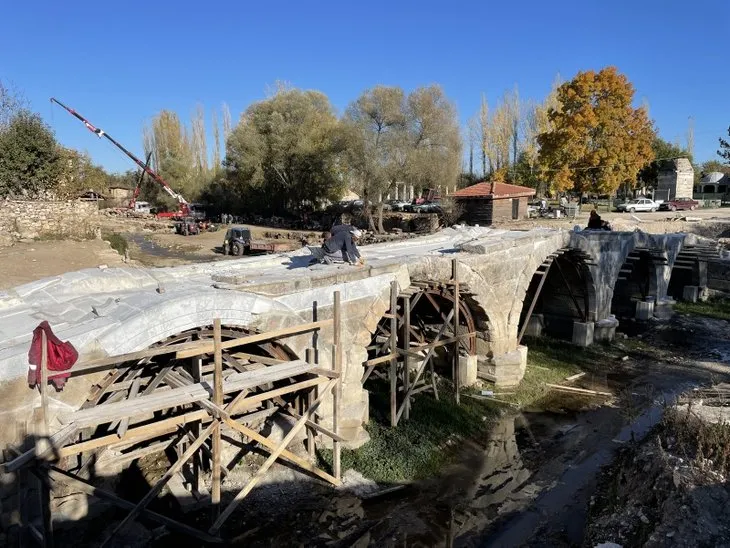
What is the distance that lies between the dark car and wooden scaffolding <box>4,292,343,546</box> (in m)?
20.8

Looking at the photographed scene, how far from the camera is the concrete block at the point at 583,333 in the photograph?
16.8 metres

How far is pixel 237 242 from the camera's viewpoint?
28344 mm

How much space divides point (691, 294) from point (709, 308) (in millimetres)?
1470

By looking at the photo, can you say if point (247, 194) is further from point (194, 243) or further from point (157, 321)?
point (157, 321)

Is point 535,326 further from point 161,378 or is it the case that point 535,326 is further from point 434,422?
point 161,378

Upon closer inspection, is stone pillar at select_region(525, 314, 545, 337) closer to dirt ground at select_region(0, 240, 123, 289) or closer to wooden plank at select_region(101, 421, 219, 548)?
wooden plank at select_region(101, 421, 219, 548)

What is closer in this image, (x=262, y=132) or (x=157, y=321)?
(x=157, y=321)

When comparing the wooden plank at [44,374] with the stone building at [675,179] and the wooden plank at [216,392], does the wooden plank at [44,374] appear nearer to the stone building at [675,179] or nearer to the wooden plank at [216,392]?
the wooden plank at [216,392]

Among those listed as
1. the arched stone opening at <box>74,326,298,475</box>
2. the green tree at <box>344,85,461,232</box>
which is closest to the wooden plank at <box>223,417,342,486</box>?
the arched stone opening at <box>74,326,298,475</box>

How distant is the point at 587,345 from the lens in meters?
16.8

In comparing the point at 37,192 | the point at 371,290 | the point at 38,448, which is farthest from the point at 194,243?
the point at 38,448

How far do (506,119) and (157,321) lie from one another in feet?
159

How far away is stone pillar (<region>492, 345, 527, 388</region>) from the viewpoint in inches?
498

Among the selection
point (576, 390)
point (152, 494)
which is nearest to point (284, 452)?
point (152, 494)
